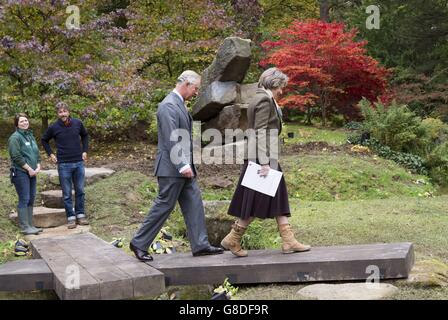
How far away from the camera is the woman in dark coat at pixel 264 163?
5.36 m

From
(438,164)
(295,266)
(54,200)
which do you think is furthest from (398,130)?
(295,266)

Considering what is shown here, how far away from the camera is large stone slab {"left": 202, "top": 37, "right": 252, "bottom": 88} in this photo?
13.0 meters

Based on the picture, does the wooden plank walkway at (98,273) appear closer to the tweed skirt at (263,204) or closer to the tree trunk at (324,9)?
the tweed skirt at (263,204)

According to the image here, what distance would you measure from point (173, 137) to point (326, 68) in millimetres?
12076

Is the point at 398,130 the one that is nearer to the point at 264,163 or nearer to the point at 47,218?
the point at 47,218

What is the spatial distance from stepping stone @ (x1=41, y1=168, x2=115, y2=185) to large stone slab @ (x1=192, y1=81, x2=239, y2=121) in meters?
3.10

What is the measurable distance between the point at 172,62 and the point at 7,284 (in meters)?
12.8

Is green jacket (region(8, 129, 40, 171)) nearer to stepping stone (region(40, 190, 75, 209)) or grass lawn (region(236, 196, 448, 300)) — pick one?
stepping stone (region(40, 190, 75, 209))

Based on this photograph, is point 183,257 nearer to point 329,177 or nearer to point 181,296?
point 181,296

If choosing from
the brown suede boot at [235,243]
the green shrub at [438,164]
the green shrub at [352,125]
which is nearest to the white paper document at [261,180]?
the brown suede boot at [235,243]

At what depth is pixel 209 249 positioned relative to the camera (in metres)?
5.67

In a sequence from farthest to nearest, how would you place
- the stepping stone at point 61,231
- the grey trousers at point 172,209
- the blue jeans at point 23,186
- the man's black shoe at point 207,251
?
the stepping stone at point 61,231 → the blue jeans at point 23,186 → the man's black shoe at point 207,251 → the grey trousers at point 172,209

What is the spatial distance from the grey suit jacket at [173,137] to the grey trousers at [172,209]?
0.11m

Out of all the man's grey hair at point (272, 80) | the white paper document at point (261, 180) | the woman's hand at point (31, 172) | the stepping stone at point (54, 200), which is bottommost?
the stepping stone at point (54, 200)
